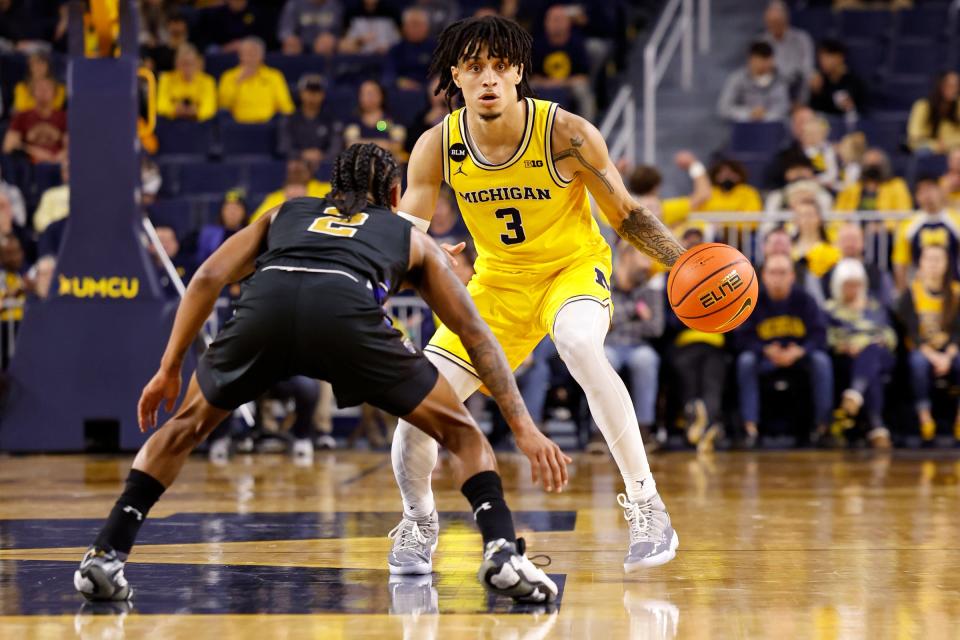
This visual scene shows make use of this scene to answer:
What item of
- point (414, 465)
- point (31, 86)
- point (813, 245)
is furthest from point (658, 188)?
point (414, 465)

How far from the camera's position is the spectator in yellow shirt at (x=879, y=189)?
10906 millimetres

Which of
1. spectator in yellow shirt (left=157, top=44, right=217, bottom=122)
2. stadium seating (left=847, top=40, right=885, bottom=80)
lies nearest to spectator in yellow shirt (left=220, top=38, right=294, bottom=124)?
spectator in yellow shirt (left=157, top=44, right=217, bottom=122)

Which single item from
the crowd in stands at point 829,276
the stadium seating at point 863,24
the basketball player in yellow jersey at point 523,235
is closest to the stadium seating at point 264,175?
the crowd in stands at point 829,276

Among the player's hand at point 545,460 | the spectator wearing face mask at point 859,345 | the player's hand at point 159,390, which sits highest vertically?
the player's hand at point 159,390

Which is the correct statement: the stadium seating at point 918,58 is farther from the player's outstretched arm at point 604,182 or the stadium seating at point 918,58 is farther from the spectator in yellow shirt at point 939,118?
the player's outstretched arm at point 604,182

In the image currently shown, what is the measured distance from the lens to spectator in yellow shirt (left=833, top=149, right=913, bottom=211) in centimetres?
1091

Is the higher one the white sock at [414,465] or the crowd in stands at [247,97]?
the crowd in stands at [247,97]

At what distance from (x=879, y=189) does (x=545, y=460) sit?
7765 millimetres

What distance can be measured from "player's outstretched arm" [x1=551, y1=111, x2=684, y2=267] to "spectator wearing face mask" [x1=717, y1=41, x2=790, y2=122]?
756cm

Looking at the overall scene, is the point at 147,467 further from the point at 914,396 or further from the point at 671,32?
the point at 671,32

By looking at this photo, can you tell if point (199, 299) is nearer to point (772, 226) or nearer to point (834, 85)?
point (772, 226)

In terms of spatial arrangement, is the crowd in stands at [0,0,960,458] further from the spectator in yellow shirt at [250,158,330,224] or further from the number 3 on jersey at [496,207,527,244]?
the number 3 on jersey at [496,207,527,244]

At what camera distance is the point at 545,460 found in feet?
12.9

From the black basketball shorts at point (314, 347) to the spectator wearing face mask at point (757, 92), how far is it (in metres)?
8.81
